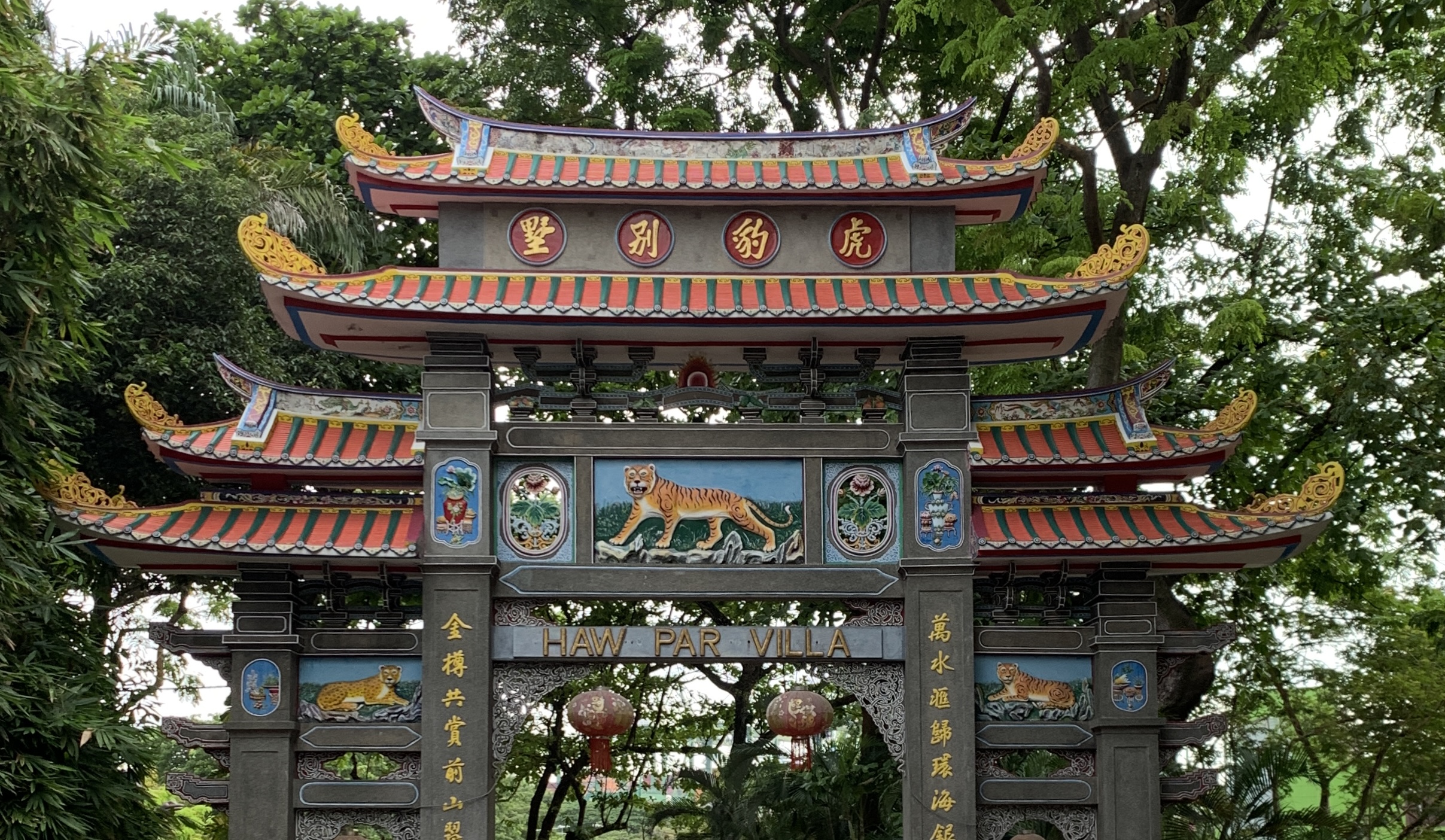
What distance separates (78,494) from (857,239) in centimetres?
525

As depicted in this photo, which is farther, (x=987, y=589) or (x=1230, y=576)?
(x=1230, y=576)

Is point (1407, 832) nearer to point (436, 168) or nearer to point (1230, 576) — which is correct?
point (1230, 576)

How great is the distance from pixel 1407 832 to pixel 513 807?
15401mm

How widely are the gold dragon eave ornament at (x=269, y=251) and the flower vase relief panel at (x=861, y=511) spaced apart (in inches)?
140

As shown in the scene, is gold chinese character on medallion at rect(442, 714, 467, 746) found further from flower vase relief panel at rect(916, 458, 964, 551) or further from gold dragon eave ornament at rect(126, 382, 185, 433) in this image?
flower vase relief panel at rect(916, 458, 964, 551)

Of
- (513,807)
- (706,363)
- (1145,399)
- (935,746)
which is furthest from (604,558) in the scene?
(513,807)

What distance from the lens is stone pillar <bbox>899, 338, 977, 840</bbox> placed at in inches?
374

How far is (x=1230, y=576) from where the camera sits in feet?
49.2

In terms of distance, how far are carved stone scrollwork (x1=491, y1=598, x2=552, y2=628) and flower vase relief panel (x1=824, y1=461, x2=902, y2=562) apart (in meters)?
1.92

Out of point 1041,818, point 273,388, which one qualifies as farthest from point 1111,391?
point 273,388

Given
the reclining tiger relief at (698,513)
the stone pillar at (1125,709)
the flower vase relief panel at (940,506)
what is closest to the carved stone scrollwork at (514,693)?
the reclining tiger relief at (698,513)

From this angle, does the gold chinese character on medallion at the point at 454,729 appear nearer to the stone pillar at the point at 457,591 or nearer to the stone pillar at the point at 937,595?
the stone pillar at the point at 457,591

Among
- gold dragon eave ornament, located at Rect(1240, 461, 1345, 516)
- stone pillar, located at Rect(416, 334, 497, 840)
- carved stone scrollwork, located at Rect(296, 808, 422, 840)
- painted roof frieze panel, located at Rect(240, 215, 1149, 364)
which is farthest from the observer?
gold dragon eave ornament, located at Rect(1240, 461, 1345, 516)

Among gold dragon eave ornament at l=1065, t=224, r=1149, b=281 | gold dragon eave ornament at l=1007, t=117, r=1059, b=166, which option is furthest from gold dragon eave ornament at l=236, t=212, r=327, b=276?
gold dragon eave ornament at l=1065, t=224, r=1149, b=281
